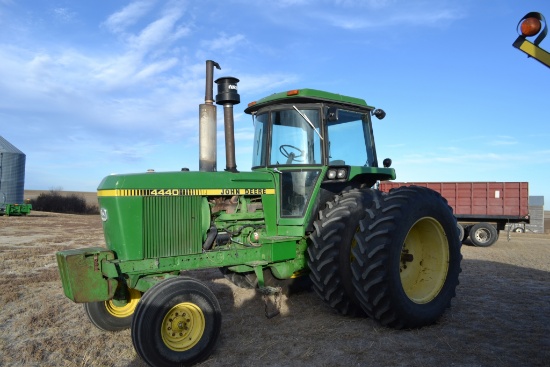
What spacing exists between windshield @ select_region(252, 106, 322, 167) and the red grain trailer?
1114 cm

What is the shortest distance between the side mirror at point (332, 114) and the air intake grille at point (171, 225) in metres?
1.81

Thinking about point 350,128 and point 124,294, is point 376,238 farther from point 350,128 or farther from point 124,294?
point 124,294

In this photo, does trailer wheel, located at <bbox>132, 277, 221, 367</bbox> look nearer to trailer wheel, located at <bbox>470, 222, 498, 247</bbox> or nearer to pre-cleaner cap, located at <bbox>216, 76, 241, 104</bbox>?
pre-cleaner cap, located at <bbox>216, 76, 241, 104</bbox>

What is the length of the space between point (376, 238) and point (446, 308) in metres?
1.52

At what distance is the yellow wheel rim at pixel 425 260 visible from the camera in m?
5.38

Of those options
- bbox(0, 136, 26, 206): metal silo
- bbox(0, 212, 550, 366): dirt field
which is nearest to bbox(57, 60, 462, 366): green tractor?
bbox(0, 212, 550, 366): dirt field

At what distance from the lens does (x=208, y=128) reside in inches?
191

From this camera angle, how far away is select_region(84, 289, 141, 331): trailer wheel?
15.9 ft

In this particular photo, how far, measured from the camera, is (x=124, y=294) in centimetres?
499

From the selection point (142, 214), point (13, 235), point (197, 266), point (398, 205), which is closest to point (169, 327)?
point (197, 266)

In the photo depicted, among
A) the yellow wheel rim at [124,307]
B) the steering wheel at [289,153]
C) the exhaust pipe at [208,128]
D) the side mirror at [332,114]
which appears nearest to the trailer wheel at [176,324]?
the yellow wheel rim at [124,307]

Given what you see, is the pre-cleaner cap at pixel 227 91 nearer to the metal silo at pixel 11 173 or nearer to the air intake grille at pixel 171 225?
the air intake grille at pixel 171 225

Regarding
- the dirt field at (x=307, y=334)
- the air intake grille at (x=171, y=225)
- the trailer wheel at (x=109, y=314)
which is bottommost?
the dirt field at (x=307, y=334)

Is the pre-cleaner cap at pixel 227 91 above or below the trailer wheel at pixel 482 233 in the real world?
above
